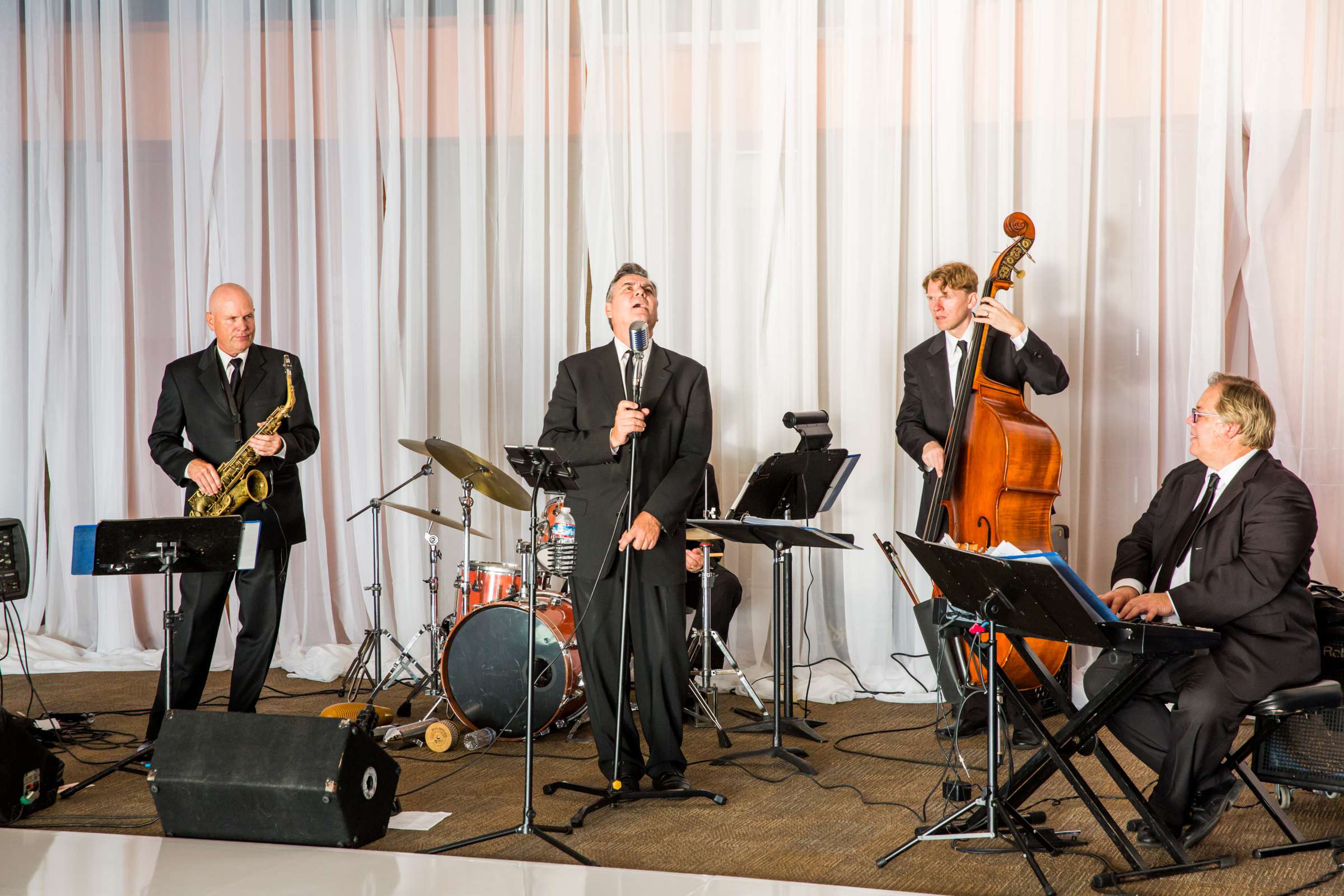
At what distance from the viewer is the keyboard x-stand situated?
265 cm

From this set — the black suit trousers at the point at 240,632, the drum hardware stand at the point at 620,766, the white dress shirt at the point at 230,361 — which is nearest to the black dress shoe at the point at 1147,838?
the drum hardware stand at the point at 620,766

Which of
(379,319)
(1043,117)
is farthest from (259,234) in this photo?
(1043,117)

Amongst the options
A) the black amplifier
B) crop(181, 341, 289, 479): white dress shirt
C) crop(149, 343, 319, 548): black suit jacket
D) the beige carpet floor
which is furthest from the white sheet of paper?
the black amplifier

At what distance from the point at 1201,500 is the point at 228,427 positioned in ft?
10.7

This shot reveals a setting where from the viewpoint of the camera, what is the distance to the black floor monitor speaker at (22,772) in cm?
332

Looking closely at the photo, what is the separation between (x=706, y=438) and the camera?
146 inches

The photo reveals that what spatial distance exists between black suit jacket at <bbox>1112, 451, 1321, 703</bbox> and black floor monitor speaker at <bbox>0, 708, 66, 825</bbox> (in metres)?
3.25

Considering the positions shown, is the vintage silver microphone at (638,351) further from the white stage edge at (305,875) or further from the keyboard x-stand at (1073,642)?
the white stage edge at (305,875)

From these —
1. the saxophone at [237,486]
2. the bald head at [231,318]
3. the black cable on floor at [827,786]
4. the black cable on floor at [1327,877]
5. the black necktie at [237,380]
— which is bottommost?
the black cable on floor at [827,786]

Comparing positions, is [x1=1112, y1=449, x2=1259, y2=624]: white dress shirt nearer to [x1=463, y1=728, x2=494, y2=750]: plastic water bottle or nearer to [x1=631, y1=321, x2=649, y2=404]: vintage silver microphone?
[x1=631, y1=321, x2=649, y2=404]: vintage silver microphone

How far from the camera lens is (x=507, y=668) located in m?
4.22

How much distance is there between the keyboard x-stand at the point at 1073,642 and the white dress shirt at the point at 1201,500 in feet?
0.59

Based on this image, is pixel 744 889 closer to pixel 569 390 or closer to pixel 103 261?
pixel 569 390

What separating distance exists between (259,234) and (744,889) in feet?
14.2
